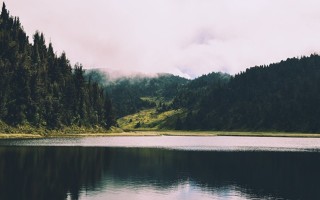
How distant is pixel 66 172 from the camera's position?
243 feet

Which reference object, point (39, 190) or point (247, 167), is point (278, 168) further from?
point (39, 190)

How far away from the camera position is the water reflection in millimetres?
55250

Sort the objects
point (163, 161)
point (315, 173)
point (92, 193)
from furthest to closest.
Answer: point (163, 161), point (315, 173), point (92, 193)

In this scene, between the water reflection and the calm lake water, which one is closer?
the calm lake water

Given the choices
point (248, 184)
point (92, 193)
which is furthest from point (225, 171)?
point (92, 193)

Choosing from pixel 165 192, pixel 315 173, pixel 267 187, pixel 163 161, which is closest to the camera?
pixel 165 192

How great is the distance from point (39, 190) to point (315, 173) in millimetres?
50631

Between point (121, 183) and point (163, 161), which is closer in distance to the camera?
point (121, 183)

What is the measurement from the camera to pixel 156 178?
70.8m

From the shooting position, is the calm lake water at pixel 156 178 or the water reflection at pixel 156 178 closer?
the calm lake water at pixel 156 178

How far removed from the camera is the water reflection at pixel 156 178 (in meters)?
55.2

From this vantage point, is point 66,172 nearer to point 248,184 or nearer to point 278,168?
point 248,184

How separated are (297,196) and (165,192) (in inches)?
680

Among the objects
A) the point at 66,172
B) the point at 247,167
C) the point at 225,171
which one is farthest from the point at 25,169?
the point at 247,167
